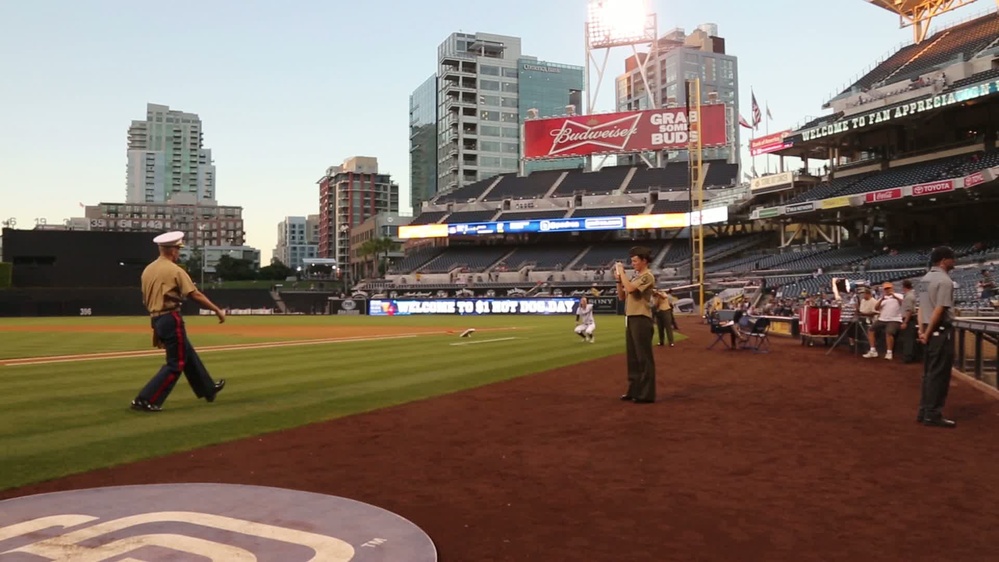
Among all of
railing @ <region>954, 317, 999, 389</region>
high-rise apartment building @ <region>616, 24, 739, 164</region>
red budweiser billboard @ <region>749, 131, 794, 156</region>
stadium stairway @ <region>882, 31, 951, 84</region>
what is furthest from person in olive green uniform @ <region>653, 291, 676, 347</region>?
high-rise apartment building @ <region>616, 24, 739, 164</region>

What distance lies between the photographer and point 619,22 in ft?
227

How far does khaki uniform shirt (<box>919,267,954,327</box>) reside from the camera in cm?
733

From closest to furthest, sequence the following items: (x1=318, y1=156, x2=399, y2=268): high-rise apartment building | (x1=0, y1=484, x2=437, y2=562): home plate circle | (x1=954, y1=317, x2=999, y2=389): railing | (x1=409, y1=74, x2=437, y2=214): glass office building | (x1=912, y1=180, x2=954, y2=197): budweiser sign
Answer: (x1=0, y1=484, x2=437, y2=562): home plate circle, (x1=954, y1=317, x2=999, y2=389): railing, (x1=912, y1=180, x2=954, y2=197): budweiser sign, (x1=409, y1=74, x2=437, y2=214): glass office building, (x1=318, y1=156, x2=399, y2=268): high-rise apartment building

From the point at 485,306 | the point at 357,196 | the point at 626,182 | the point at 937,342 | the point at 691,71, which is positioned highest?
the point at 691,71

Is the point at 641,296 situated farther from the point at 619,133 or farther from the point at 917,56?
the point at 619,133

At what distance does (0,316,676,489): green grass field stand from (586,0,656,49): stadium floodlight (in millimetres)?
56700

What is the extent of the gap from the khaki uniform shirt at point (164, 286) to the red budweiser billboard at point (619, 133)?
60.7 meters

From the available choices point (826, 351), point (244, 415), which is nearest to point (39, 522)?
point (244, 415)

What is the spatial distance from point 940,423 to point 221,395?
8518mm

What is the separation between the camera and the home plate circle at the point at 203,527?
3.37m

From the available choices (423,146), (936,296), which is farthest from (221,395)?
(423,146)

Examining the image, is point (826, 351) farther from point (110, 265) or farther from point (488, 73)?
point (488, 73)

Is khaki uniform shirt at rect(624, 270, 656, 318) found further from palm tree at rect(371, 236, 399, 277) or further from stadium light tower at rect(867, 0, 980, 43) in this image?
palm tree at rect(371, 236, 399, 277)

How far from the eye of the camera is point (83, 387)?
10047mm
